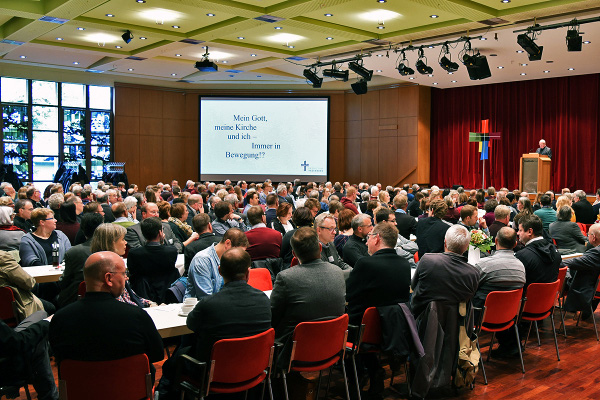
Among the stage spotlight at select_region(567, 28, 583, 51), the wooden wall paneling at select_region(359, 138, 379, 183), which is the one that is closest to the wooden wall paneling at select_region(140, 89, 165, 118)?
the wooden wall paneling at select_region(359, 138, 379, 183)

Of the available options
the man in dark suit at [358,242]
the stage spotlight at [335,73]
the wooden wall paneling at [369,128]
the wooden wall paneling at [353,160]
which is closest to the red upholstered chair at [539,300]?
the man in dark suit at [358,242]

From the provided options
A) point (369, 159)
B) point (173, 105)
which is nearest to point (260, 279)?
point (369, 159)

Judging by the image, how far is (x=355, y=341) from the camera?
13.2ft

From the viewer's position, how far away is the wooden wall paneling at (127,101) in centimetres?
1984

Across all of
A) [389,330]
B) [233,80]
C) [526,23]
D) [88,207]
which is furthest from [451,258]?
[233,80]

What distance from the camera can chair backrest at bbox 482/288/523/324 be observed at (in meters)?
4.74

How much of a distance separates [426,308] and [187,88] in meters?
18.3

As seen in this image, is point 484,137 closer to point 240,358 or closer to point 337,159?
point 337,159

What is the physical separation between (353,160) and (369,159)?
736 millimetres

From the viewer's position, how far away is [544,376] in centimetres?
504

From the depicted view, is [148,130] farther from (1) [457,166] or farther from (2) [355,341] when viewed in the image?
(2) [355,341]

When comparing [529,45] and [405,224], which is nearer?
[405,224]

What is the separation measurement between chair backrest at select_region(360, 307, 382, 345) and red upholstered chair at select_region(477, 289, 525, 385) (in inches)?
41.3

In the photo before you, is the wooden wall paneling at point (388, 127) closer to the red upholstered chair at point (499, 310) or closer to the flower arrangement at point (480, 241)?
the flower arrangement at point (480, 241)
